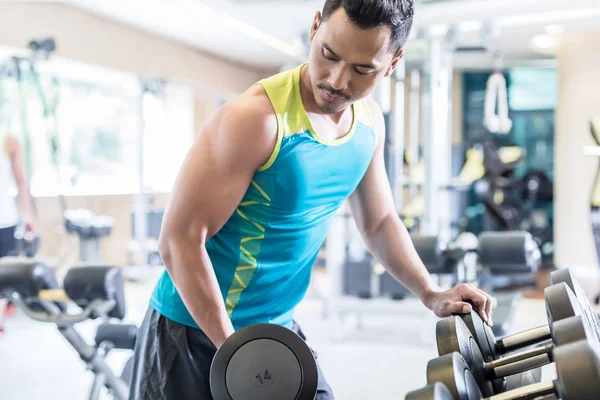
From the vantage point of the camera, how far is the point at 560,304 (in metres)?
0.77

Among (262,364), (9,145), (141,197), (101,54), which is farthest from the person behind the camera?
(101,54)

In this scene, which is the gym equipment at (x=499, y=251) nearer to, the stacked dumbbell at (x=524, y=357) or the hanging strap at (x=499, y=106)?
the stacked dumbbell at (x=524, y=357)

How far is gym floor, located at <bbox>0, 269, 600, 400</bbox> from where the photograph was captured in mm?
3326

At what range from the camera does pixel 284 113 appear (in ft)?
3.53

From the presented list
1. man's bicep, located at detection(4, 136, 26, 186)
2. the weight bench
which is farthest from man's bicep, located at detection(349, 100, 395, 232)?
man's bicep, located at detection(4, 136, 26, 186)

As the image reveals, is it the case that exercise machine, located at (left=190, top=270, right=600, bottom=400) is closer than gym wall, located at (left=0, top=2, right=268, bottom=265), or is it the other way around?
exercise machine, located at (left=190, top=270, right=600, bottom=400)

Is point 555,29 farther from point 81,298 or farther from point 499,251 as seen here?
point 81,298

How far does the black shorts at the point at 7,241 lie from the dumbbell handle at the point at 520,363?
12.4 feet

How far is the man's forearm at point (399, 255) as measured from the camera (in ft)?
4.29

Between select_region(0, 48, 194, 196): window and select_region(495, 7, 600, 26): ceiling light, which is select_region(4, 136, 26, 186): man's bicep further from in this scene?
select_region(495, 7, 600, 26): ceiling light

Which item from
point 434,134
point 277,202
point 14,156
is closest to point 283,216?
point 277,202

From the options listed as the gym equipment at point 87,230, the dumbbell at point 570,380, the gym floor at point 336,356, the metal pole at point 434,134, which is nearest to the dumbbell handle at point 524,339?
the dumbbell at point 570,380

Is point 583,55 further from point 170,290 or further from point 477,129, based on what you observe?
point 170,290

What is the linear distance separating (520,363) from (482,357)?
10 cm
